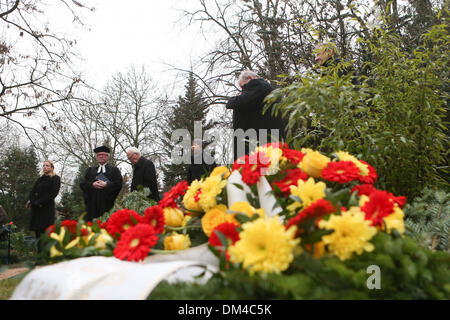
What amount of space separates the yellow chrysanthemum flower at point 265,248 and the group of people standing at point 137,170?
1.81 m

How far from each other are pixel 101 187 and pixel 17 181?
48.5 feet

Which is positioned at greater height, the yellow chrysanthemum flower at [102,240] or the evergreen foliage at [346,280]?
the yellow chrysanthemum flower at [102,240]

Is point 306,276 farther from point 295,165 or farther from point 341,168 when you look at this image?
point 295,165

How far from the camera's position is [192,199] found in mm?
1454

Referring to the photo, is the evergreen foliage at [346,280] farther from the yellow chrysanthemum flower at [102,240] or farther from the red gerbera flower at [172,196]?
the red gerbera flower at [172,196]

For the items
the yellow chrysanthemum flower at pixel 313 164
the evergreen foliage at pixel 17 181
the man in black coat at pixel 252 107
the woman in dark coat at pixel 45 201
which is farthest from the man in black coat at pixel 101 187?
the evergreen foliage at pixel 17 181

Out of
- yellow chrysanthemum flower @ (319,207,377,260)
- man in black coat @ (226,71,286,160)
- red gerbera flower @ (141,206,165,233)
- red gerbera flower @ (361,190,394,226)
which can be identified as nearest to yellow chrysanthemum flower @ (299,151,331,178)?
red gerbera flower @ (361,190,394,226)

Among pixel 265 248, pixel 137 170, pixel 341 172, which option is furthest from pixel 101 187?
pixel 265 248

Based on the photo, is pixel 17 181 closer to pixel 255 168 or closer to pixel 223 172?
pixel 223 172

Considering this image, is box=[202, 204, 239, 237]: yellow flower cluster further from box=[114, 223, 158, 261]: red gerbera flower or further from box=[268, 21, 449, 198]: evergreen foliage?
box=[268, 21, 449, 198]: evergreen foliage

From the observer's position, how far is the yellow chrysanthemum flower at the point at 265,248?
0.81 meters
